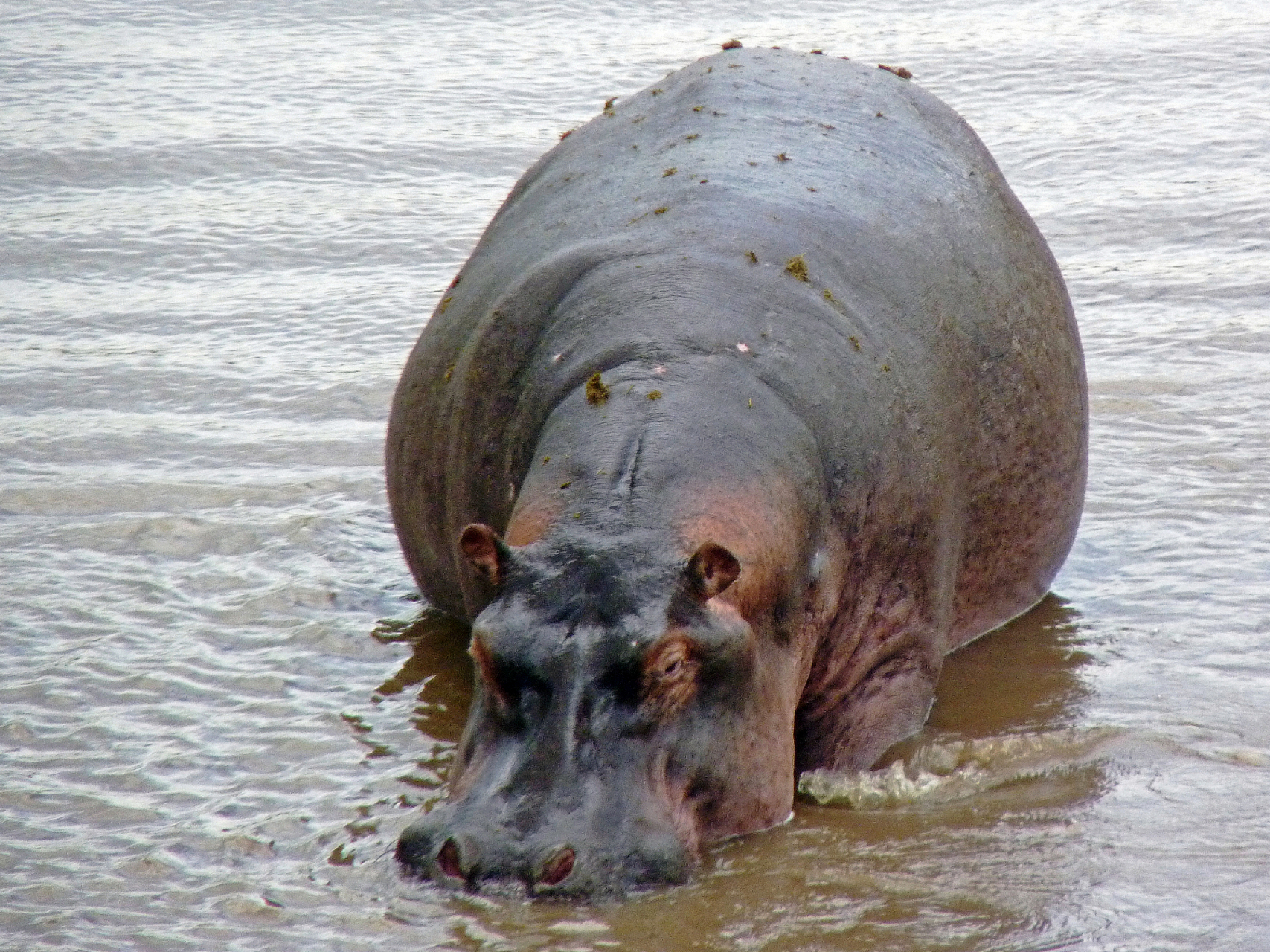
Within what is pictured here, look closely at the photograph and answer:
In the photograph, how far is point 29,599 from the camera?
5.75m

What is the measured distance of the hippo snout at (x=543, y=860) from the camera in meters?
3.58

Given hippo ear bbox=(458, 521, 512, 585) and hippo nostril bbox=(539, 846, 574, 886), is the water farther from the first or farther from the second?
hippo ear bbox=(458, 521, 512, 585)

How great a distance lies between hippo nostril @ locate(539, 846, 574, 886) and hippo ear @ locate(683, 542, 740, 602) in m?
0.58

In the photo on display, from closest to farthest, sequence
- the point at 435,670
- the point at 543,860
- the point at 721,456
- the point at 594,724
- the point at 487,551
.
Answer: the point at 543,860, the point at 594,724, the point at 487,551, the point at 721,456, the point at 435,670

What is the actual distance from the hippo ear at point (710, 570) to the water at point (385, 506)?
57 centimetres

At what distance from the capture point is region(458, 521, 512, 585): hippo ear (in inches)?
152

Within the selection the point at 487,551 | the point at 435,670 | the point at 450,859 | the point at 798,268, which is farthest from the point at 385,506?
the point at 450,859

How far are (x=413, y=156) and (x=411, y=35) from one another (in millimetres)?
2446

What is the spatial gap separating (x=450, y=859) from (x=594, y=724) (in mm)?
371

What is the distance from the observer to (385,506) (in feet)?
21.4

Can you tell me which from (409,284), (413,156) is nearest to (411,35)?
(413,156)

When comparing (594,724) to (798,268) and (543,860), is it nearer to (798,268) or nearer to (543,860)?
(543,860)

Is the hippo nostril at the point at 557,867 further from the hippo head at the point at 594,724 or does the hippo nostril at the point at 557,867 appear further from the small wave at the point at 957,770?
the small wave at the point at 957,770

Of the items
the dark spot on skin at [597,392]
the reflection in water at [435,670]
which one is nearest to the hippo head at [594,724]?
the dark spot on skin at [597,392]
